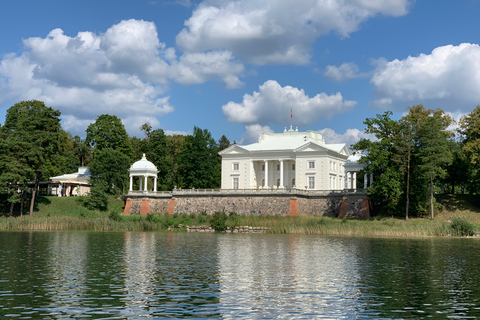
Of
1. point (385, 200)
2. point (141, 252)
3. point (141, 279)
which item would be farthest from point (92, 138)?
point (141, 279)

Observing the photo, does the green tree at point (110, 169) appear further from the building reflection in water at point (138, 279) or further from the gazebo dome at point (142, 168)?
the building reflection in water at point (138, 279)

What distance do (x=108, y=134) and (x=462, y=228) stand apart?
60.4m

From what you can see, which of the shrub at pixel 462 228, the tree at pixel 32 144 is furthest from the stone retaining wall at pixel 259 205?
the shrub at pixel 462 228

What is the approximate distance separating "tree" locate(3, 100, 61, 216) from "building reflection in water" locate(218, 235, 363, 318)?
1546 inches

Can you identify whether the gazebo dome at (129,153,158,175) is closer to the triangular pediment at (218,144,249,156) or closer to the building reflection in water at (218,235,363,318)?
the triangular pediment at (218,144,249,156)

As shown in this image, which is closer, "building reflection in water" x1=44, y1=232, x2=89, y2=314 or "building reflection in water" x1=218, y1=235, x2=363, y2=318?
"building reflection in water" x1=44, y1=232, x2=89, y2=314

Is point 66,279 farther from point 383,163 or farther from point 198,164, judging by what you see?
point 198,164

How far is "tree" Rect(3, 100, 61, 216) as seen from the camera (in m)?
69.3

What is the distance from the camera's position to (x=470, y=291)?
2222 centimetres

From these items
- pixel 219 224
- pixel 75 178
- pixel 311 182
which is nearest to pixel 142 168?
pixel 75 178

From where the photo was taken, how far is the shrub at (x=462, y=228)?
53.2 m

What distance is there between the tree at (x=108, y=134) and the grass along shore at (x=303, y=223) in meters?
19.9

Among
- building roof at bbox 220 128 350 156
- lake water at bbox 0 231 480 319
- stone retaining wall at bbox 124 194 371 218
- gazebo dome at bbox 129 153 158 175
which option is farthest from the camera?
building roof at bbox 220 128 350 156

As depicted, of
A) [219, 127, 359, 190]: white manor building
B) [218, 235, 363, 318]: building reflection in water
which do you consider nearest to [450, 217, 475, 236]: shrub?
[218, 235, 363, 318]: building reflection in water
